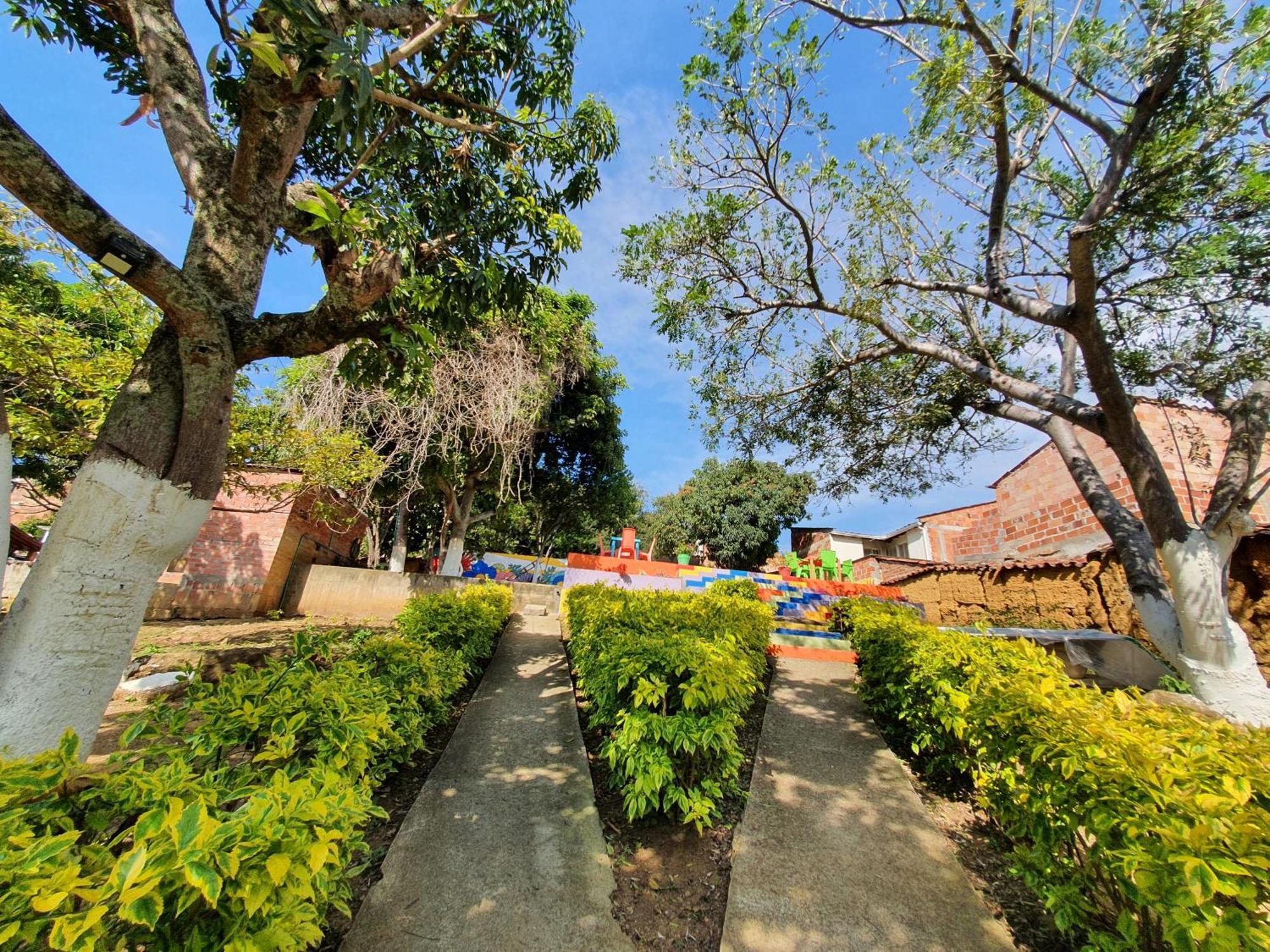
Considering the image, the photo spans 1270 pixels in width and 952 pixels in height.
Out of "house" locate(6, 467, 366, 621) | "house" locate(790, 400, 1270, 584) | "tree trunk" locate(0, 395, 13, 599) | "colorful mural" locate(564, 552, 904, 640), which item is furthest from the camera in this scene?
"colorful mural" locate(564, 552, 904, 640)

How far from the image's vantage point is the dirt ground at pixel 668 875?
8.23 ft

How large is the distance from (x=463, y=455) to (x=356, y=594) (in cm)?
435

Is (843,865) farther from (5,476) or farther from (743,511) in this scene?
(743,511)

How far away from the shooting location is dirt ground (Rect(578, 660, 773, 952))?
98.7 inches

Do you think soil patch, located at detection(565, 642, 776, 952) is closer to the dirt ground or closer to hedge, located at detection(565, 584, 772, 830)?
the dirt ground

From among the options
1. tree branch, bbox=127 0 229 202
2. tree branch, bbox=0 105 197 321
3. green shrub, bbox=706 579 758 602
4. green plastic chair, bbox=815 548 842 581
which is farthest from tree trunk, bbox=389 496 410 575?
green plastic chair, bbox=815 548 842 581

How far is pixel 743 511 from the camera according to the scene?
2547 cm

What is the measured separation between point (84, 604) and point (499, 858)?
248 cm

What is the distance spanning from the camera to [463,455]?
38.8 feet

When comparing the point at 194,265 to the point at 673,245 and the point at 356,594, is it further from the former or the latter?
the point at 356,594

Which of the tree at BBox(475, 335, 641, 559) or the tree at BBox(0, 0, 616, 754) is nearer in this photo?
the tree at BBox(0, 0, 616, 754)

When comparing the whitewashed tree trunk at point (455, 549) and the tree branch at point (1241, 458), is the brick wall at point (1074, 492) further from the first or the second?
the whitewashed tree trunk at point (455, 549)

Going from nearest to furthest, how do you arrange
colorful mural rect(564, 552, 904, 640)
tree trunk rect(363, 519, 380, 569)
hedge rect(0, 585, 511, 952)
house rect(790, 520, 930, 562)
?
1. hedge rect(0, 585, 511, 952)
2. colorful mural rect(564, 552, 904, 640)
3. tree trunk rect(363, 519, 380, 569)
4. house rect(790, 520, 930, 562)

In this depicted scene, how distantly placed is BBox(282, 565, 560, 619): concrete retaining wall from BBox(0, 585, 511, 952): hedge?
956cm
